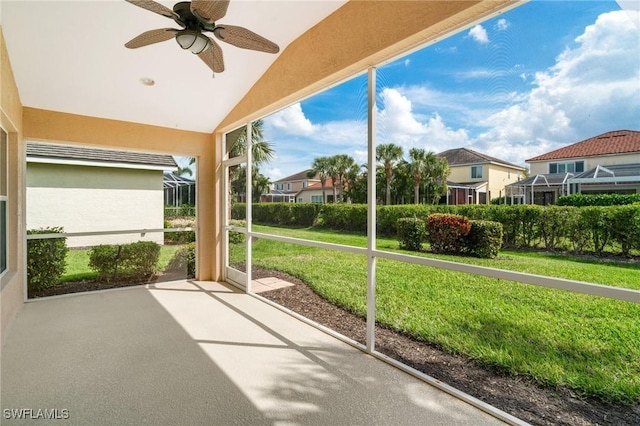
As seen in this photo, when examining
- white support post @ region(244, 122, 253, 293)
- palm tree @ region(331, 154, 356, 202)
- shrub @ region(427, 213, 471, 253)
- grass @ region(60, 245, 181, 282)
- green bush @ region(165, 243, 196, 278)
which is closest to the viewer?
shrub @ region(427, 213, 471, 253)

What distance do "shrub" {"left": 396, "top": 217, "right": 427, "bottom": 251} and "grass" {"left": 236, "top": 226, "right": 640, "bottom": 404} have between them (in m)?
0.10

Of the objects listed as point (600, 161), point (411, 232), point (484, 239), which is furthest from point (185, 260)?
point (600, 161)

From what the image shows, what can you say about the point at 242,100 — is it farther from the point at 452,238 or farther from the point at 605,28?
the point at 605,28

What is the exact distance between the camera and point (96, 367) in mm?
2686

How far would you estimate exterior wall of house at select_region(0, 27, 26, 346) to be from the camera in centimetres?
339

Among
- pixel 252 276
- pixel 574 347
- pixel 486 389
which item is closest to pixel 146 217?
pixel 252 276

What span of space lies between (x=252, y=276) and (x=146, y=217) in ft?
6.69

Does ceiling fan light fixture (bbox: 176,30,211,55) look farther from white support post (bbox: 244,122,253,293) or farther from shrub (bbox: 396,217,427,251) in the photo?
white support post (bbox: 244,122,253,293)

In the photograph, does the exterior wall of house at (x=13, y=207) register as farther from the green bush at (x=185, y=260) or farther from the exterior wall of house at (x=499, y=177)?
the exterior wall of house at (x=499, y=177)

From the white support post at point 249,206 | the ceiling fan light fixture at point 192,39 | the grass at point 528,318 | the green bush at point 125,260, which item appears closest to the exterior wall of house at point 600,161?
the grass at point 528,318

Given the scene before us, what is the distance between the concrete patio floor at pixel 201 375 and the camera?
2.11 meters

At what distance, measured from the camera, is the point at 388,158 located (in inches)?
118

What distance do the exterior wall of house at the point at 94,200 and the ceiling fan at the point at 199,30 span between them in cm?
338

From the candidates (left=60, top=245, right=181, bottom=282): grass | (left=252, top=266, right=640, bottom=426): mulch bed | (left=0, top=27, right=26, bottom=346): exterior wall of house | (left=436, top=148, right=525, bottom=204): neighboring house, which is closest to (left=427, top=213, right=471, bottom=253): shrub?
(left=436, top=148, right=525, bottom=204): neighboring house
